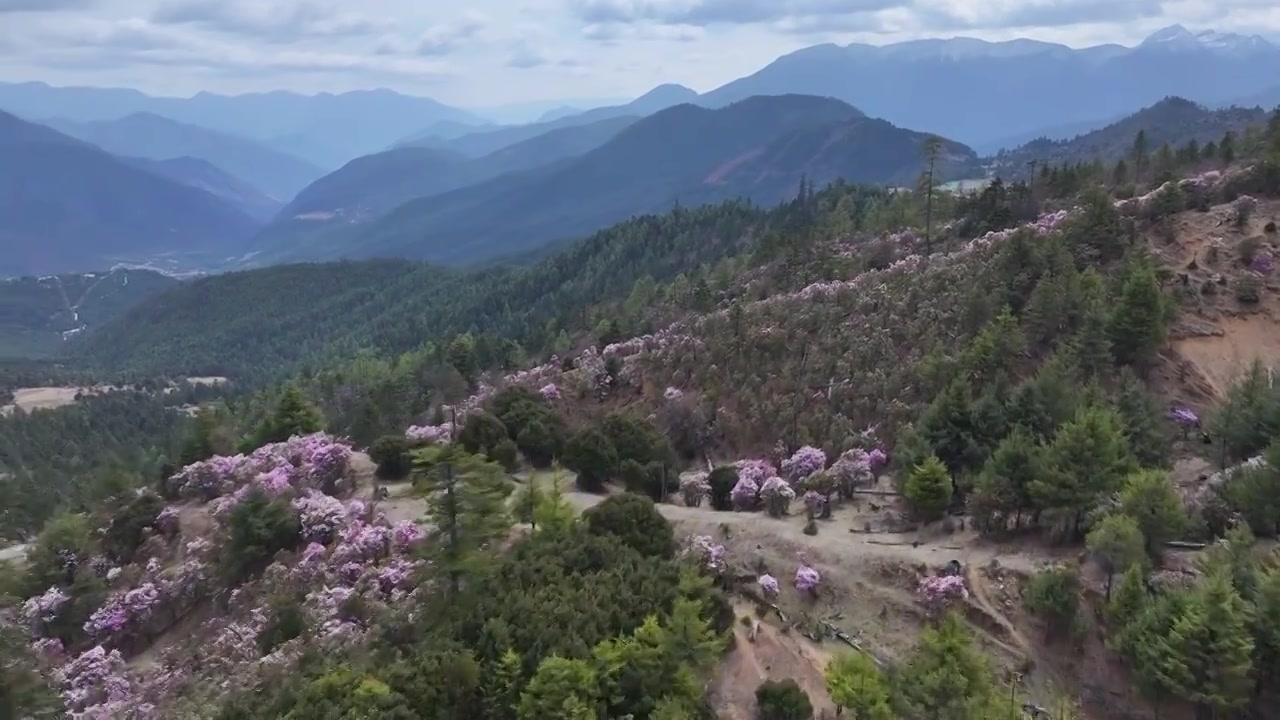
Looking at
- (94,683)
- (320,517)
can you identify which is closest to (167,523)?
(320,517)

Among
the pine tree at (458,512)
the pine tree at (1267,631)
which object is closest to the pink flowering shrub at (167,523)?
the pine tree at (458,512)

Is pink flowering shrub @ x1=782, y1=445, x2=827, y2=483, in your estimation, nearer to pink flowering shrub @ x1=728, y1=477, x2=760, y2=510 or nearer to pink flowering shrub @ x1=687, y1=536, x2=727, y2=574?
pink flowering shrub @ x1=728, y1=477, x2=760, y2=510

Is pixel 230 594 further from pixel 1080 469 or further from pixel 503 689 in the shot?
pixel 1080 469

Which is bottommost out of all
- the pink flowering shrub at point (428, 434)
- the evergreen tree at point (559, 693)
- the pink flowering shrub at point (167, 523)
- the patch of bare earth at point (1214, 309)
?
the pink flowering shrub at point (167, 523)

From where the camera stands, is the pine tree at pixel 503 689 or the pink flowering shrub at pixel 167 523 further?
the pink flowering shrub at pixel 167 523

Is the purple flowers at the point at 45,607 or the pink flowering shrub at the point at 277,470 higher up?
the pink flowering shrub at the point at 277,470

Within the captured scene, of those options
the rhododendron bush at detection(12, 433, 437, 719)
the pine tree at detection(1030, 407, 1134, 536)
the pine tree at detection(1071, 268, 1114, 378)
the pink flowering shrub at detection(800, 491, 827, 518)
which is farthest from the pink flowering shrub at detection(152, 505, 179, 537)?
the pine tree at detection(1071, 268, 1114, 378)

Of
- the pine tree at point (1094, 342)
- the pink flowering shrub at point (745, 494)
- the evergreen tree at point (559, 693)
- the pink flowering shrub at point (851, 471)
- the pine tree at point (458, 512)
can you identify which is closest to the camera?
the evergreen tree at point (559, 693)

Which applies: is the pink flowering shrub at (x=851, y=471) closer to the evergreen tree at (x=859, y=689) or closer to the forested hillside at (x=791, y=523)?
the forested hillside at (x=791, y=523)
